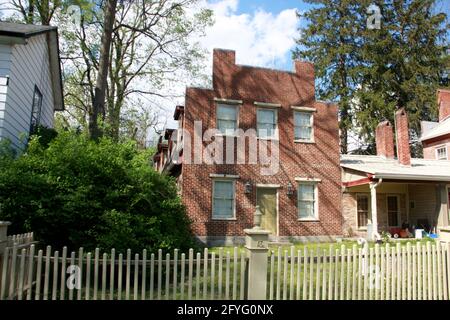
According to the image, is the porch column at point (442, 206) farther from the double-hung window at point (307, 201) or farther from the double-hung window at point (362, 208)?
the double-hung window at point (307, 201)

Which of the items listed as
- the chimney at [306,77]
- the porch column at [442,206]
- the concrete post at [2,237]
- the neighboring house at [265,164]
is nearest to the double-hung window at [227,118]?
the neighboring house at [265,164]

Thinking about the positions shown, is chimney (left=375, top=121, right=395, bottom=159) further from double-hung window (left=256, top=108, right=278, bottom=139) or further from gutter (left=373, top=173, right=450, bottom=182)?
double-hung window (left=256, top=108, right=278, bottom=139)

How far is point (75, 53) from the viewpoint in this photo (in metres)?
23.7

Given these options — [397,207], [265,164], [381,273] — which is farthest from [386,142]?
[381,273]

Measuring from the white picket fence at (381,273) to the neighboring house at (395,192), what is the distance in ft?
28.5

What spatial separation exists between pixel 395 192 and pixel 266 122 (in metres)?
8.29

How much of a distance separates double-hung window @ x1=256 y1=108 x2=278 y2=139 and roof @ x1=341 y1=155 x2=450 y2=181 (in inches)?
156

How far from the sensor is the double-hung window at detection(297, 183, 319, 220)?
53.0 feet

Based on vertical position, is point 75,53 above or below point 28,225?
above

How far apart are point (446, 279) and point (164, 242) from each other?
5682mm

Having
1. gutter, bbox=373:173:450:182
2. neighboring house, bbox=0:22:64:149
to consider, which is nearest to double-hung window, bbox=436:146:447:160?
gutter, bbox=373:173:450:182
